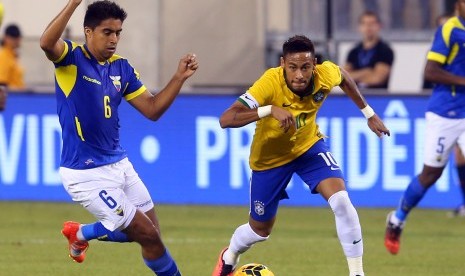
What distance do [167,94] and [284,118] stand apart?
0.95 m

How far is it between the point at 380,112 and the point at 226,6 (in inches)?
220

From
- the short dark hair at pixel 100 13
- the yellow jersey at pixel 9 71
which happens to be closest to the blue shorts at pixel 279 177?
the short dark hair at pixel 100 13

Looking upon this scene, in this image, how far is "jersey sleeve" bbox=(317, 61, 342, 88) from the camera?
35.0ft

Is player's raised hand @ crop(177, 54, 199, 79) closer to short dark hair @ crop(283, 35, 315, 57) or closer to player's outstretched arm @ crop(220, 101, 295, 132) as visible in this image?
player's outstretched arm @ crop(220, 101, 295, 132)

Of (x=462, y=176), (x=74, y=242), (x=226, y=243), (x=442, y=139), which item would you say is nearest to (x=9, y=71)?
(x=226, y=243)

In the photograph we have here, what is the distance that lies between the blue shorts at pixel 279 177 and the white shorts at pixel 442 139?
2864mm

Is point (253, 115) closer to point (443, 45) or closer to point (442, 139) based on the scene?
point (442, 139)

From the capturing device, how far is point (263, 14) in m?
21.7

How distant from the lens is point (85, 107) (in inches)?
388

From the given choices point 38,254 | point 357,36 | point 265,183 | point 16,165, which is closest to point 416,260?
point 265,183

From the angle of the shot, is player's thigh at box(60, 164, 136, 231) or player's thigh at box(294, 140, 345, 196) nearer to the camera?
player's thigh at box(60, 164, 136, 231)

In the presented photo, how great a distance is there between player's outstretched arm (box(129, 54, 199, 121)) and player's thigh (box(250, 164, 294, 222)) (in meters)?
1.11

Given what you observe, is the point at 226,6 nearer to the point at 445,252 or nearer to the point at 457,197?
the point at 457,197

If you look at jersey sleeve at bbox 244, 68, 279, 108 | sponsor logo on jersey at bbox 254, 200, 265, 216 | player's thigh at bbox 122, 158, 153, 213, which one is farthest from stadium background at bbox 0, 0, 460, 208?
player's thigh at bbox 122, 158, 153, 213
